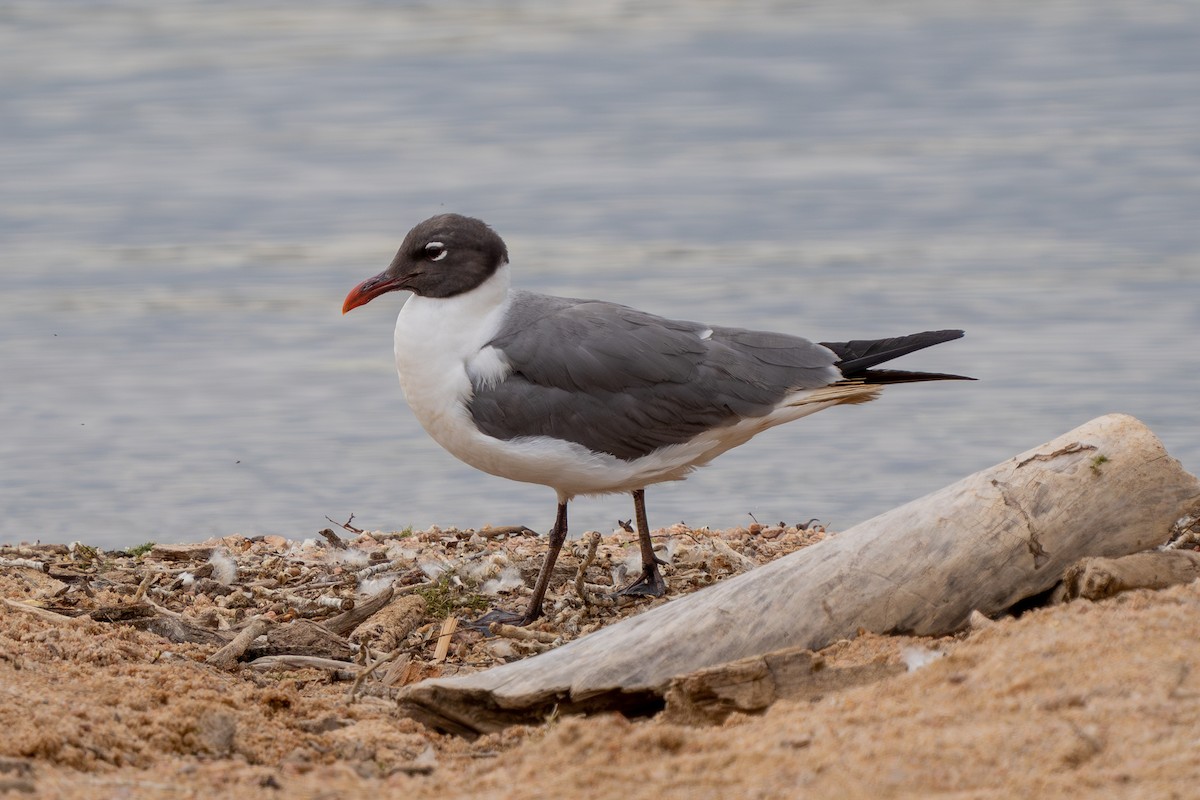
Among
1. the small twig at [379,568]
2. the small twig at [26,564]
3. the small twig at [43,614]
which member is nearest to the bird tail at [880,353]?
the small twig at [379,568]

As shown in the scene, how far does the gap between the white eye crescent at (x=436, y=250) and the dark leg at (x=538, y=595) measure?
1.07 metres

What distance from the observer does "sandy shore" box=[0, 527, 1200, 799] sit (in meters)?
3.53

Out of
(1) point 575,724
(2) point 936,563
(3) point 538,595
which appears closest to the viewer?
(1) point 575,724

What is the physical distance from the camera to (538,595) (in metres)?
6.36

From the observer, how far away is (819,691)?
435 cm

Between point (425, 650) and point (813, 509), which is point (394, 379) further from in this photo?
point (425, 650)

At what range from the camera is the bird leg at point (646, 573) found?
651cm

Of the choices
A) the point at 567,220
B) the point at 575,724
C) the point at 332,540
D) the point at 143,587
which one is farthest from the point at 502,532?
the point at 567,220

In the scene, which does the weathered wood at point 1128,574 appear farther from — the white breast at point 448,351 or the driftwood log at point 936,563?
the white breast at point 448,351

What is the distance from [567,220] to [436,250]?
6291 mm

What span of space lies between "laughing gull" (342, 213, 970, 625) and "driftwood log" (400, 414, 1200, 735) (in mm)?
1402

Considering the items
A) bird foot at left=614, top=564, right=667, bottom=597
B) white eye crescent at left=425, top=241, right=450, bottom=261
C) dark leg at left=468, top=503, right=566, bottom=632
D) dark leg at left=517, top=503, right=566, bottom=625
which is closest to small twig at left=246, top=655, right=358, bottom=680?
dark leg at left=468, top=503, right=566, bottom=632

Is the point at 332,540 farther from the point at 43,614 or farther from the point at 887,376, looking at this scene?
the point at 887,376

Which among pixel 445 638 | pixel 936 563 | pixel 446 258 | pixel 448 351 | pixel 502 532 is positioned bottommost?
pixel 502 532
